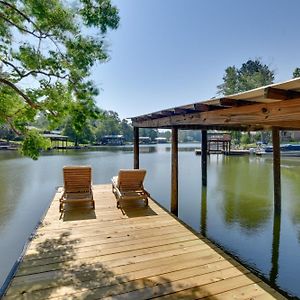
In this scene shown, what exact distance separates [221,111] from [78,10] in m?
3.70

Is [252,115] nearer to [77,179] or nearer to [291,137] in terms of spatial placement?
[77,179]

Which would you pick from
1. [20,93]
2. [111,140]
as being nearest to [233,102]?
[20,93]

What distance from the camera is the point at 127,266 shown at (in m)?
3.85

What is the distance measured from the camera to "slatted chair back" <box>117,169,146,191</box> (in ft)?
24.3

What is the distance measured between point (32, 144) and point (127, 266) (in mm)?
3582

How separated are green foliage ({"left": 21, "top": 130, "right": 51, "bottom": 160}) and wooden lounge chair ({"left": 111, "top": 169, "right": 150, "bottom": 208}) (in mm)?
2386

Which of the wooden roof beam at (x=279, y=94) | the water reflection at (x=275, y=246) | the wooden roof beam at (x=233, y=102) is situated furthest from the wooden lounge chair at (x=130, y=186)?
the wooden roof beam at (x=279, y=94)

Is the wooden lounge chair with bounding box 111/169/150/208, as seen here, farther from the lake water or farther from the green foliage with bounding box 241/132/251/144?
the green foliage with bounding box 241/132/251/144

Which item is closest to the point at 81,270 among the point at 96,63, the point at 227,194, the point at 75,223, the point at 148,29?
the point at 75,223

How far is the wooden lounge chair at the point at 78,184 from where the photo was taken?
23.6 feet

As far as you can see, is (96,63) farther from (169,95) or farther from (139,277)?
(169,95)

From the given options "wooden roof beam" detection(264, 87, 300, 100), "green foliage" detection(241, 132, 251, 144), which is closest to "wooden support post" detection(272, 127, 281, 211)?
"wooden roof beam" detection(264, 87, 300, 100)

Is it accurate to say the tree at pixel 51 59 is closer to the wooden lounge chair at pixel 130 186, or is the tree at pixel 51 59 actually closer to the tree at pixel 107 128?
the wooden lounge chair at pixel 130 186

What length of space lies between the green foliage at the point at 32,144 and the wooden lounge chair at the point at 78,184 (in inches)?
54.6
